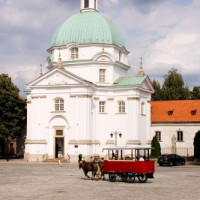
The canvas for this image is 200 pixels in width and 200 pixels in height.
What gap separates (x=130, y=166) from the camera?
29.6m

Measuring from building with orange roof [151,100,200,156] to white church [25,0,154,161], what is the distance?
421 cm

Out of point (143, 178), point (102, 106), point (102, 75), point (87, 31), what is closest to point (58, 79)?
point (102, 75)

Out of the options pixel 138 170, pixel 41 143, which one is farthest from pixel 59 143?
pixel 138 170

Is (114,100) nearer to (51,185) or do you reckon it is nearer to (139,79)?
(139,79)

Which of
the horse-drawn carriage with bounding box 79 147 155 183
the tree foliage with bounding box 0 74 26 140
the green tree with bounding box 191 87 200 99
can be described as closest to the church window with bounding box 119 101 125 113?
the tree foliage with bounding box 0 74 26 140

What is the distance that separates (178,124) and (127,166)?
39457 millimetres

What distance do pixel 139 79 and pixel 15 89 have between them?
60.9 feet

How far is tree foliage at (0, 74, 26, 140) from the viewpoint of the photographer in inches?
2559

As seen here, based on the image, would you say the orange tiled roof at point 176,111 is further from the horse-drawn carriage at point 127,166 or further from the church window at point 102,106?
the horse-drawn carriage at point 127,166

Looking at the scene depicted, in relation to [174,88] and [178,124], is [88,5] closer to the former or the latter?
[178,124]

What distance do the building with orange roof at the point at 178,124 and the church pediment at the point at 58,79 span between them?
16.7 m

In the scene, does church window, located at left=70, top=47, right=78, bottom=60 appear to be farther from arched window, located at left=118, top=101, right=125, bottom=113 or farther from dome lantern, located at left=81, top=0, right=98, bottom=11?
arched window, located at left=118, top=101, right=125, bottom=113

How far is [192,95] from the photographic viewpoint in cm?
9200

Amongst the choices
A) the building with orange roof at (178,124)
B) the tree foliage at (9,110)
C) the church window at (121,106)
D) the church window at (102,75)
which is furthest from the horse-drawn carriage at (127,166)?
the building with orange roof at (178,124)
